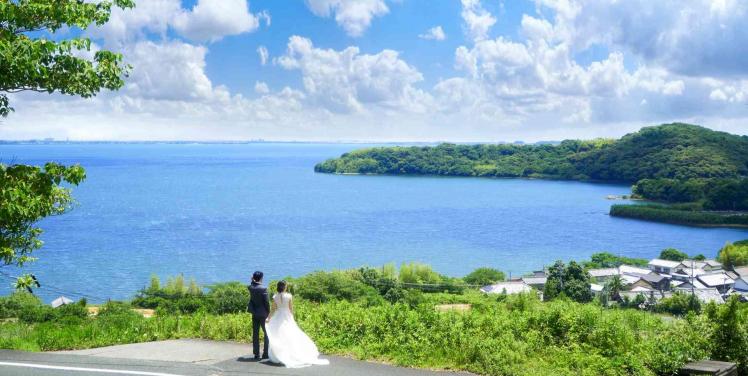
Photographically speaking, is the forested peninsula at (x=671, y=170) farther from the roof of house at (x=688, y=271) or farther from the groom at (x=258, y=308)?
the groom at (x=258, y=308)

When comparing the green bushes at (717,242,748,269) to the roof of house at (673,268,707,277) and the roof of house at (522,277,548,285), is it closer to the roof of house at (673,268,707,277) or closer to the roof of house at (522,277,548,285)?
the roof of house at (673,268,707,277)

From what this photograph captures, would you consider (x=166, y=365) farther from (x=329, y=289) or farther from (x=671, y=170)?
(x=671, y=170)

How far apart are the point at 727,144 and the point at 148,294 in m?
165

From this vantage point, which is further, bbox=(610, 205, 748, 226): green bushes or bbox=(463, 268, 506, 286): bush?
bbox=(610, 205, 748, 226): green bushes

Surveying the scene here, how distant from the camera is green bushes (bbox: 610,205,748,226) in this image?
4038 inches

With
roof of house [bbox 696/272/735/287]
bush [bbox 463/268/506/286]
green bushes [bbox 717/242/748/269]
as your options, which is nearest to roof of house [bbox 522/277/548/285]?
bush [bbox 463/268/506/286]

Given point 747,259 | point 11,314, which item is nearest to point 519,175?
point 747,259

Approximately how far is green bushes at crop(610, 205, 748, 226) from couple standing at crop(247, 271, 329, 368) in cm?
10937

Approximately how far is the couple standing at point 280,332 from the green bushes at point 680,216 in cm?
10937

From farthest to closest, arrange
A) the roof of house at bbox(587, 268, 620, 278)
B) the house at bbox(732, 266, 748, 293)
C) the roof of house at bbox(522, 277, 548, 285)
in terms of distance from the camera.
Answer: the roof of house at bbox(587, 268, 620, 278)
the house at bbox(732, 266, 748, 293)
the roof of house at bbox(522, 277, 548, 285)

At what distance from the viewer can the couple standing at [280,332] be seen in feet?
27.1

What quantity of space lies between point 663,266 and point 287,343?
212ft

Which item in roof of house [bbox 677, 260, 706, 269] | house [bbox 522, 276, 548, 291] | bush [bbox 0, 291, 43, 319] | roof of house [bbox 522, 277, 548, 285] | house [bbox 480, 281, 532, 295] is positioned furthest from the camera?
roof of house [bbox 677, 260, 706, 269]

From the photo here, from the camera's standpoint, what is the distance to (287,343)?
27.3ft
